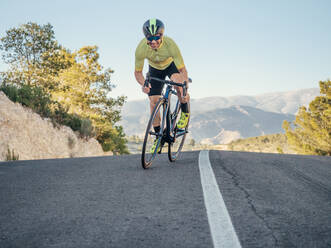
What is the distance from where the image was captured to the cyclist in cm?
512

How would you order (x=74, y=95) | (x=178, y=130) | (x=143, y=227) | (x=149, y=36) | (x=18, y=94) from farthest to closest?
(x=74, y=95)
(x=18, y=94)
(x=178, y=130)
(x=149, y=36)
(x=143, y=227)

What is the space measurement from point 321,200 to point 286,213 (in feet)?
2.41

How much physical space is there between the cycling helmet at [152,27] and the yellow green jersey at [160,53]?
0.37 m

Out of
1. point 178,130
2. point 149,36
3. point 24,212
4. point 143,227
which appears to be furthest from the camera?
point 178,130

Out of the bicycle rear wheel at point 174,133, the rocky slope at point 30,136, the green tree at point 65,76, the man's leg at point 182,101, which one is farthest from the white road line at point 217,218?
the green tree at point 65,76

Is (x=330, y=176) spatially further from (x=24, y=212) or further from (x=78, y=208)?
(x=24, y=212)

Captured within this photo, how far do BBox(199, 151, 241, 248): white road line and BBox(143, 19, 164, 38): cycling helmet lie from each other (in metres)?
2.50

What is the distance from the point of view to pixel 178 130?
20.7 feet

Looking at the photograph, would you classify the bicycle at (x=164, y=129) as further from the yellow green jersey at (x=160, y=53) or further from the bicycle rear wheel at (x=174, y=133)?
the yellow green jersey at (x=160, y=53)

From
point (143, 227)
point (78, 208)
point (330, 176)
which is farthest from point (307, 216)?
point (330, 176)

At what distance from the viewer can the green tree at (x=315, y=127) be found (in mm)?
38344

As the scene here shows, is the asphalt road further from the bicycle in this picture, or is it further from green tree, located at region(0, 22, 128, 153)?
green tree, located at region(0, 22, 128, 153)

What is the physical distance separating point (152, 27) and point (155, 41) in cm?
24

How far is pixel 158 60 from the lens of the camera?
5777mm
